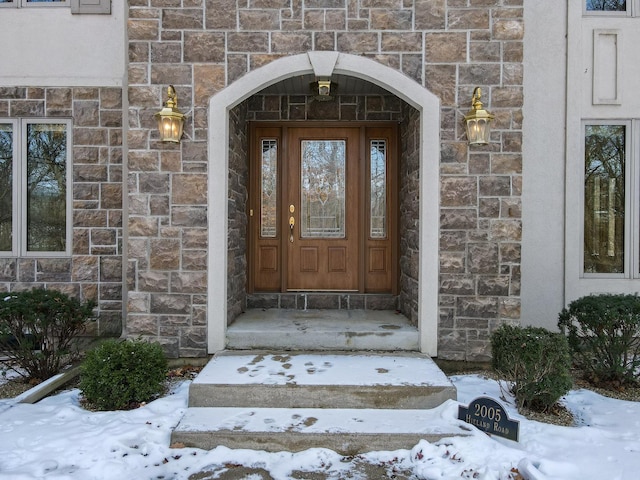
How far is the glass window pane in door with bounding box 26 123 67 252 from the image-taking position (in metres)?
5.60

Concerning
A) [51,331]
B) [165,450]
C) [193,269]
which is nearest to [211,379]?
[165,450]

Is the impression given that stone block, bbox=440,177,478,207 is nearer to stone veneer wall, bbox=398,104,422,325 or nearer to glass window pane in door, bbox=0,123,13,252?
stone veneer wall, bbox=398,104,422,325

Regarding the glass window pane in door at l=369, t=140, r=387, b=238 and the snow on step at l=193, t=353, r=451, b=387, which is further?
the glass window pane in door at l=369, t=140, r=387, b=238

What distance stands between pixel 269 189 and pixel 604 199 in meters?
3.93

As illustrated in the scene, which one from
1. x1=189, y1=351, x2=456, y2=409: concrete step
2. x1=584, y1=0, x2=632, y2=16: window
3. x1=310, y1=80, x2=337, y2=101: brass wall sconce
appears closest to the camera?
x1=189, y1=351, x2=456, y2=409: concrete step

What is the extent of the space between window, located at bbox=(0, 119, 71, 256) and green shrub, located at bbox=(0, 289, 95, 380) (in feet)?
4.76

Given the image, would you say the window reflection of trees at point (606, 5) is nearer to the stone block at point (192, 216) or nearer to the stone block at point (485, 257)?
the stone block at point (485, 257)

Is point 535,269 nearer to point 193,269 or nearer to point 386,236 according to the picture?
point 386,236

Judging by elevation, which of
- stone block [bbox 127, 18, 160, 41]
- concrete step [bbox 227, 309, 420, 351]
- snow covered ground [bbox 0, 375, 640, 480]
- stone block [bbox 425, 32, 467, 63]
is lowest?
snow covered ground [bbox 0, 375, 640, 480]

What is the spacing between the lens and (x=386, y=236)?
19.3 ft

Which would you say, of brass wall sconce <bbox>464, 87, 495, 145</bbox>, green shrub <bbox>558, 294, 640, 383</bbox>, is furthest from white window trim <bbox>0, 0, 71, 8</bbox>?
green shrub <bbox>558, 294, 640, 383</bbox>

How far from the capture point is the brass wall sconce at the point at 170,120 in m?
4.38

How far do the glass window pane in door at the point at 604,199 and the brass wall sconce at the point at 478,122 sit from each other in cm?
176

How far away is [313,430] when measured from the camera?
3.30 metres
